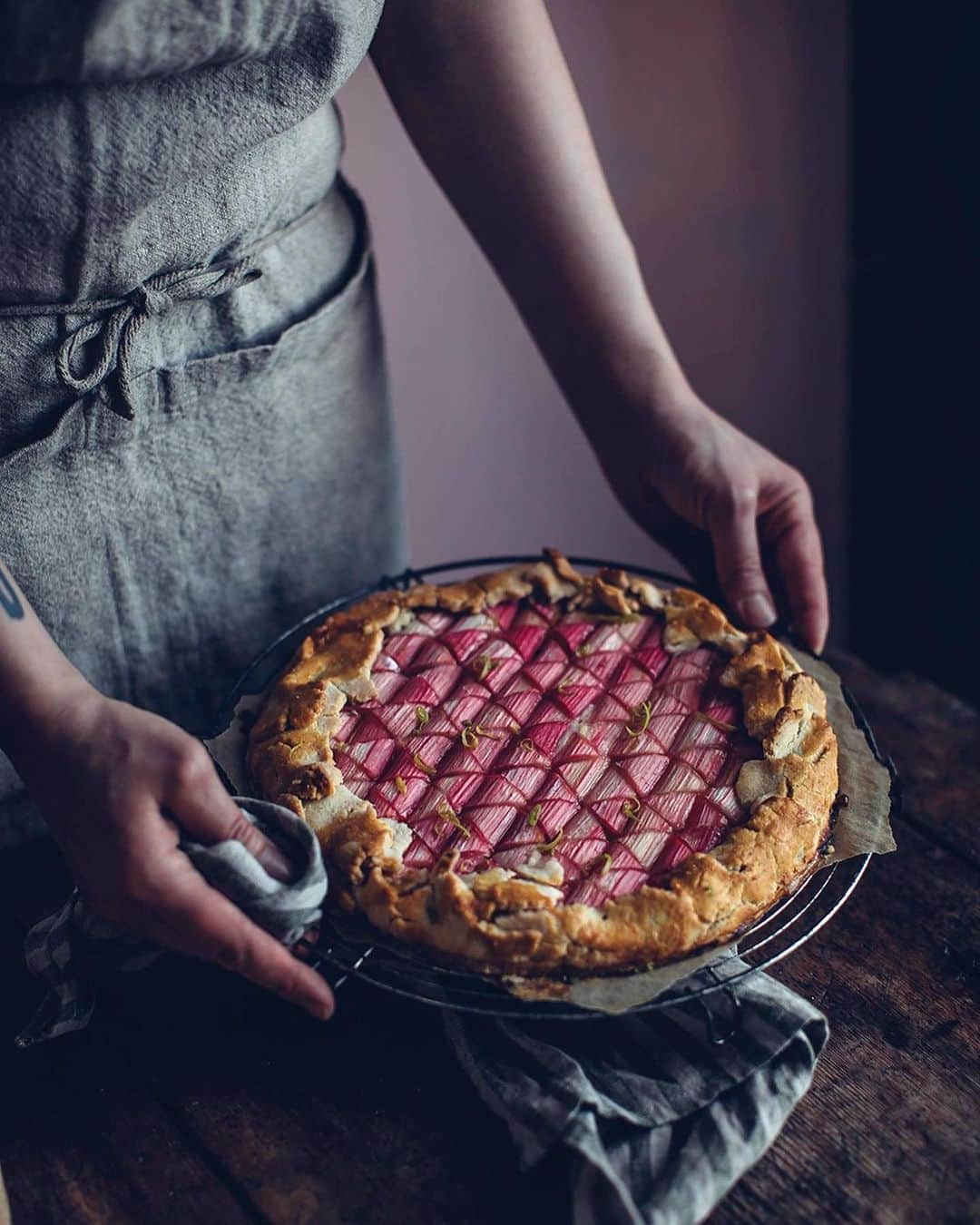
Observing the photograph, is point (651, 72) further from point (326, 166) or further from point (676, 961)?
point (676, 961)

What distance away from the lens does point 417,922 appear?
3.62ft

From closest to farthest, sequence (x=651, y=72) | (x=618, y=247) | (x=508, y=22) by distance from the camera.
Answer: (x=508, y=22), (x=618, y=247), (x=651, y=72)

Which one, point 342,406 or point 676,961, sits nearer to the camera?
point 676,961

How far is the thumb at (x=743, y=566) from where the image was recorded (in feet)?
4.84

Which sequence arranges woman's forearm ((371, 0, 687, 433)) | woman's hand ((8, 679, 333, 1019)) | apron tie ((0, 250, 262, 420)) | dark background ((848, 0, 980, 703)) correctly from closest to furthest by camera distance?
1. woman's hand ((8, 679, 333, 1019))
2. apron tie ((0, 250, 262, 420))
3. woman's forearm ((371, 0, 687, 433))
4. dark background ((848, 0, 980, 703))

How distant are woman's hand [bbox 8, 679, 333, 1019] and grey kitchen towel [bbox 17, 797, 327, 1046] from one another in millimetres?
27

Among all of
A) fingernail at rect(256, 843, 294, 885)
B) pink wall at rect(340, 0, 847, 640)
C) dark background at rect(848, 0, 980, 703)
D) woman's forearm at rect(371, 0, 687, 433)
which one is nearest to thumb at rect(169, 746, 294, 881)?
fingernail at rect(256, 843, 294, 885)

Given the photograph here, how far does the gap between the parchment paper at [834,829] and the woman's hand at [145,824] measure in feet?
0.75

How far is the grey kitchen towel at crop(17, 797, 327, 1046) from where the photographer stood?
40.2 inches

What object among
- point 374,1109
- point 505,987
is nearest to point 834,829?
point 505,987

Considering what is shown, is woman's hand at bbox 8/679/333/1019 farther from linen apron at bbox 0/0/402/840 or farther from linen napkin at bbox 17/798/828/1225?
linen apron at bbox 0/0/402/840

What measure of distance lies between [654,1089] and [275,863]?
1.32 feet

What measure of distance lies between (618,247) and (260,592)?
643 mm

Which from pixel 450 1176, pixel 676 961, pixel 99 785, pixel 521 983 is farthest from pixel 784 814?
pixel 99 785
